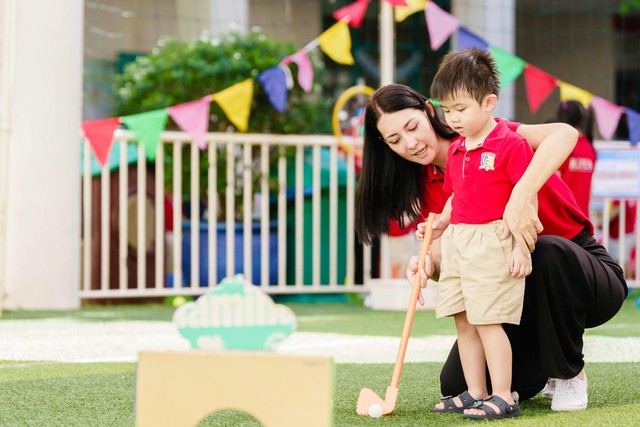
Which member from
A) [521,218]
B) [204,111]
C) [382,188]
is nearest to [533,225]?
[521,218]

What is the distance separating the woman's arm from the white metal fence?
357 cm

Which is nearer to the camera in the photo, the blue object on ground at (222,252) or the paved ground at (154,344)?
the paved ground at (154,344)

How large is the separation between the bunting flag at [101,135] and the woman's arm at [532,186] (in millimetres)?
3246

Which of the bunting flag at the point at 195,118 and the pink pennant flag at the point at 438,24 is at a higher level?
the pink pennant flag at the point at 438,24

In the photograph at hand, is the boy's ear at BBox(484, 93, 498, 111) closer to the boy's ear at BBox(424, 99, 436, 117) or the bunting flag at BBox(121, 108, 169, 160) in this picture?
the boy's ear at BBox(424, 99, 436, 117)

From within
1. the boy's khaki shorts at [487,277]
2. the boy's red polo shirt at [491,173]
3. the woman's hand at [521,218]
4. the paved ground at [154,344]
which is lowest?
the paved ground at [154,344]

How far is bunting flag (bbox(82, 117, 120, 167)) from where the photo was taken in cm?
527

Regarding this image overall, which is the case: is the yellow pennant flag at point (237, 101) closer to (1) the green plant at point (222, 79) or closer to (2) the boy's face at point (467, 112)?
(1) the green plant at point (222, 79)

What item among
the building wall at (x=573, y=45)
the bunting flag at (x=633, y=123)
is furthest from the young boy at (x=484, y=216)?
the building wall at (x=573, y=45)

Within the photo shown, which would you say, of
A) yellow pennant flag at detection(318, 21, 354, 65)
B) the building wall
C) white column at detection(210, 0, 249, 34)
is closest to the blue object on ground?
yellow pennant flag at detection(318, 21, 354, 65)

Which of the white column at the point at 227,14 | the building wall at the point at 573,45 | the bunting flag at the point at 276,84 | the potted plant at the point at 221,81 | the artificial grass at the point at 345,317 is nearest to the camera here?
the artificial grass at the point at 345,317

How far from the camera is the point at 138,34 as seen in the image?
9.56m

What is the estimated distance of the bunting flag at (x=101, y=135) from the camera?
527cm

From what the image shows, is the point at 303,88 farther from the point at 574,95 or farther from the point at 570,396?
the point at 570,396
